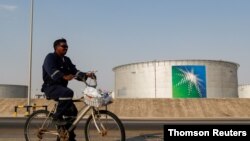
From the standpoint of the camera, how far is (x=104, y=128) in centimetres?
561

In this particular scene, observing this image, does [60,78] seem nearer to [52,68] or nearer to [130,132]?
[52,68]

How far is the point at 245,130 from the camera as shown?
5746 mm

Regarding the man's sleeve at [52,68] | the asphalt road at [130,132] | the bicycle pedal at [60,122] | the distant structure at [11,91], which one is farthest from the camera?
the distant structure at [11,91]

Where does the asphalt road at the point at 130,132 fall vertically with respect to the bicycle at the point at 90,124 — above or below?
below

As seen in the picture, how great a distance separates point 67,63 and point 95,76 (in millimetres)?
706

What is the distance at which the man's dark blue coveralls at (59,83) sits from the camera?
19.4 feet

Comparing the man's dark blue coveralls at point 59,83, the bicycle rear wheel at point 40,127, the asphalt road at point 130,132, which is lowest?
the asphalt road at point 130,132

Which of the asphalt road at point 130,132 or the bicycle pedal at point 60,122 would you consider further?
the asphalt road at point 130,132

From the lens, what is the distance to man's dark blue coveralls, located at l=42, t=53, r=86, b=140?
233 inches

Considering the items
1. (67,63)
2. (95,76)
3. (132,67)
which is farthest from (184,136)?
(132,67)

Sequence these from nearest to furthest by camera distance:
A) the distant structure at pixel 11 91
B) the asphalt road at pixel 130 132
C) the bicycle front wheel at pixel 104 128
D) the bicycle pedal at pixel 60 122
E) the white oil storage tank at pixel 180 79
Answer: the bicycle front wheel at pixel 104 128 < the bicycle pedal at pixel 60 122 < the asphalt road at pixel 130 132 < the white oil storage tank at pixel 180 79 < the distant structure at pixel 11 91

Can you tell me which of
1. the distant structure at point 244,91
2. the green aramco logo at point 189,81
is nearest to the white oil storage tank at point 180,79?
the green aramco logo at point 189,81

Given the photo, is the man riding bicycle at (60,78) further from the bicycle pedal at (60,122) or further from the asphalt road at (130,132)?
the asphalt road at (130,132)

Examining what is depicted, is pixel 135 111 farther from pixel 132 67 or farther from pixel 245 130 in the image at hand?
pixel 132 67
